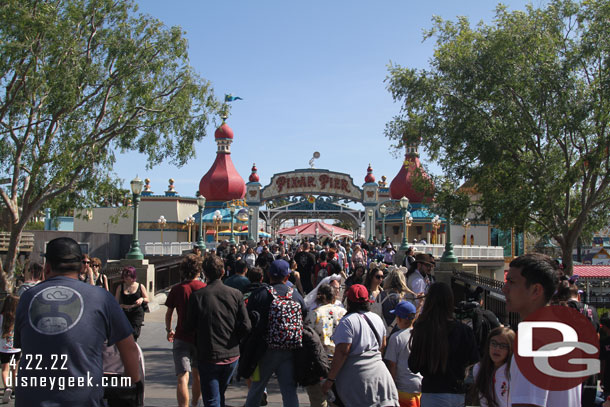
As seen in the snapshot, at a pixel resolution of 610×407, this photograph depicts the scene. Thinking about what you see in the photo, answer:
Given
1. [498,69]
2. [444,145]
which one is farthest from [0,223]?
[498,69]

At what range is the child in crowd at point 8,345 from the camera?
6.71 meters

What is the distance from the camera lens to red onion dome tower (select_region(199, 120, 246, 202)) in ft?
162

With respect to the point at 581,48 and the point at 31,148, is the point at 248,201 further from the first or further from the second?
the point at 581,48

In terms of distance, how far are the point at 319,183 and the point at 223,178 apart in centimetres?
1181

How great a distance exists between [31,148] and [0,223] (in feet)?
8.97

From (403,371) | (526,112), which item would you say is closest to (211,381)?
(403,371)

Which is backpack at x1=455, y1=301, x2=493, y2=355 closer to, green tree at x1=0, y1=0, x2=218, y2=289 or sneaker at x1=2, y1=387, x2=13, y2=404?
sneaker at x1=2, y1=387, x2=13, y2=404

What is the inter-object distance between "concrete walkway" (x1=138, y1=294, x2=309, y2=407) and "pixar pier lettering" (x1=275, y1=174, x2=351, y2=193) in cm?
2973

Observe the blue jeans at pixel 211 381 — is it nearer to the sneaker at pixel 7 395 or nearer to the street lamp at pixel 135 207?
the sneaker at pixel 7 395

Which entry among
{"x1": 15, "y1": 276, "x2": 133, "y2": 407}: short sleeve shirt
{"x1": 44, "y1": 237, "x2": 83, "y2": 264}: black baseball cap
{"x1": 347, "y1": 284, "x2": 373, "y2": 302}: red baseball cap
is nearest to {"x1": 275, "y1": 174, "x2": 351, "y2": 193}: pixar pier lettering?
{"x1": 347, "y1": 284, "x2": 373, "y2": 302}: red baseball cap

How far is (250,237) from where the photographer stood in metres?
38.0

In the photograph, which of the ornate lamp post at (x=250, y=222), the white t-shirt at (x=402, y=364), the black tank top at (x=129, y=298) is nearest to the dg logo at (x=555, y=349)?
the white t-shirt at (x=402, y=364)

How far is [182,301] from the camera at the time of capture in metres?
6.52

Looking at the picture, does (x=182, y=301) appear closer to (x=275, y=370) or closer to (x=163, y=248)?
(x=275, y=370)
